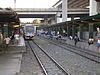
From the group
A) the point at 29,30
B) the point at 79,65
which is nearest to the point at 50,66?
the point at 79,65

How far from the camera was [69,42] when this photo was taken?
52.8 meters

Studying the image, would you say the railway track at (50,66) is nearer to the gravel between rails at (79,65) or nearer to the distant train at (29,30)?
the gravel between rails at (79,65)

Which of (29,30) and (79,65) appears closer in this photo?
(79,65)

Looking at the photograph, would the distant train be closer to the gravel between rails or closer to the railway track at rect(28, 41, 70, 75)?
the gravel between rails

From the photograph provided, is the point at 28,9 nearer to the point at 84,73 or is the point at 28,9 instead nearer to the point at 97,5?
the point at 97,5

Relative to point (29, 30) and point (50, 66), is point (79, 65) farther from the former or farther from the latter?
point (29, 30)

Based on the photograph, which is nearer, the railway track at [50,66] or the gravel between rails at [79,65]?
the railway track at [50,66]

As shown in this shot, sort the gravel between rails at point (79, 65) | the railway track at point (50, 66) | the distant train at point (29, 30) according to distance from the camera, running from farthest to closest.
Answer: the distant train at point (29, 30)
the gravel between rails at point (79, 65)
the railway track at point (50, 66)

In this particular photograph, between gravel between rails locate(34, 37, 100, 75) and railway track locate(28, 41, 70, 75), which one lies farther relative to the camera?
gravel between rails locate(34, 37, 100, 75)

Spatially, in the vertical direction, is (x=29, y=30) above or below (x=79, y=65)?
above

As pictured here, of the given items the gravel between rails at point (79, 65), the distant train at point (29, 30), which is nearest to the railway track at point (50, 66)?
the gravel between rails at point (79, 65)

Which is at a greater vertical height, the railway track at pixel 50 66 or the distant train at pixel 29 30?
the distant train at pixel 29 30

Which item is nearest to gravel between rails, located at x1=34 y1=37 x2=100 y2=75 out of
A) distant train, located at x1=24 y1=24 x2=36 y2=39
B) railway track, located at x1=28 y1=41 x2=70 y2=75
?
railway track, located at x1=28 y1=41 x2=70 y2=75

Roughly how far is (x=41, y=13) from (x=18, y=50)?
8712cm
